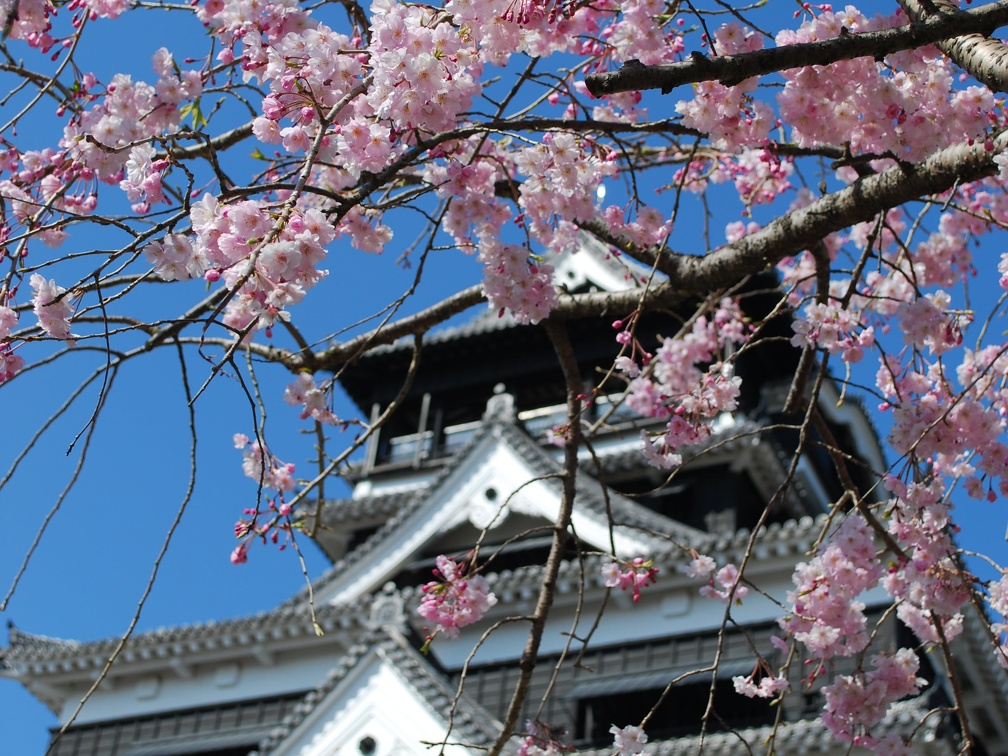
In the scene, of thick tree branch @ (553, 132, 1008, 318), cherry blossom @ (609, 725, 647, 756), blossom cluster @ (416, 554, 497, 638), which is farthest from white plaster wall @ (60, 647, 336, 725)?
thick tree branch @ (553, 132, 1008, 318)

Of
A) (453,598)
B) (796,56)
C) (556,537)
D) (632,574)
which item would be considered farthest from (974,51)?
(453,598)

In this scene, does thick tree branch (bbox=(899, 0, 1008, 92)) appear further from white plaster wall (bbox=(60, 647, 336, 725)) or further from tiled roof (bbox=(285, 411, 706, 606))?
white plaster wall (bbox=(60, 647, 336, 725))

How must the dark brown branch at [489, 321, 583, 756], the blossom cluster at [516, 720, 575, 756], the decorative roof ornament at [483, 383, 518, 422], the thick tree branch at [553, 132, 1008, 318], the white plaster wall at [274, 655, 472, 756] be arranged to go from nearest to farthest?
the thick tree branch at [553, 132, 1008, 318] < the dark brown branch at [489, 321, 583, 756] < the blossom cluster at [516, 720, 575, 756] < the white plaster wall at [274, 655, 472, 756] < the decorative roof ornament at [483, 383, 518, 422]

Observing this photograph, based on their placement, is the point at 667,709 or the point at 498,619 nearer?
the point at 667,709

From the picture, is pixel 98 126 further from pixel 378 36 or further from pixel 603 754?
pixel 603 754

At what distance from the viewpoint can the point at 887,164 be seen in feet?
15.1

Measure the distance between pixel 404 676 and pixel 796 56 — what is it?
28.4ft

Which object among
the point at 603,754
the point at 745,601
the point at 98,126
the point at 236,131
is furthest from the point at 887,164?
the point at 745,601

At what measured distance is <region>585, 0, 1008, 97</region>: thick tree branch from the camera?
9.32 ft

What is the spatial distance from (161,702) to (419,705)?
4.57 m

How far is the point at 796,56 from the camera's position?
2.95 m

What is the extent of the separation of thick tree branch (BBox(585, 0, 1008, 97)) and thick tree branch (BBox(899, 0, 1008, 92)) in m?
0.01

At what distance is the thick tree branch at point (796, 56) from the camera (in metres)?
2.84

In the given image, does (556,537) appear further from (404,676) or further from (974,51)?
(404,676)
